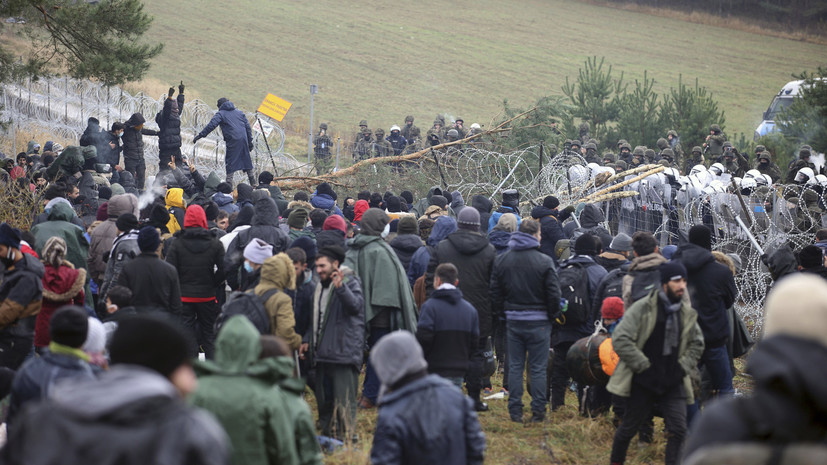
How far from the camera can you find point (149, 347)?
10.1 feet

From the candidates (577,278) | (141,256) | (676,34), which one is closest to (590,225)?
(577,278)

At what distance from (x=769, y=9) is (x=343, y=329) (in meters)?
59.1

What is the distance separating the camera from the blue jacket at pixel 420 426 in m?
4.05

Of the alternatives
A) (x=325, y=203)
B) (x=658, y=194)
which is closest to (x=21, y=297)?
(x=325, y=203)

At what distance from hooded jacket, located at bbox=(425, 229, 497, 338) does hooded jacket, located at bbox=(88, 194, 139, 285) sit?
2988 millimetres

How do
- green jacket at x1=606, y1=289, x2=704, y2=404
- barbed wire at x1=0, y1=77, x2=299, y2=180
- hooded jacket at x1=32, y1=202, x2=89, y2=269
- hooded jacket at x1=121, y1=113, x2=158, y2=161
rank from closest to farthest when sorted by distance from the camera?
green jacket at x1=606, y1=289, x2=704, y2=404
hooded jacket at x1=32, y1=202, x2=89, y2=269
hooded jacket at x1=121, y1=113, x2=158, y2=161
barbed wire at x1=0, y1=77, x2=299, y2=180

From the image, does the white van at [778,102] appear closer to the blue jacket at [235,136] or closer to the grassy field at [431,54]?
the grassy field at [431,54]

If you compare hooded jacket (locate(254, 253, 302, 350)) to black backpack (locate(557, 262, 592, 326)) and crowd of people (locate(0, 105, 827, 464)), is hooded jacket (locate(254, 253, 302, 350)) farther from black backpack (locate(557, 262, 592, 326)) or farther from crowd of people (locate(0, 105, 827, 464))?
black backpack (locate(557, 262, 592, 326))

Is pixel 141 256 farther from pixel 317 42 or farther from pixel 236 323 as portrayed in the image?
pixel 317 42

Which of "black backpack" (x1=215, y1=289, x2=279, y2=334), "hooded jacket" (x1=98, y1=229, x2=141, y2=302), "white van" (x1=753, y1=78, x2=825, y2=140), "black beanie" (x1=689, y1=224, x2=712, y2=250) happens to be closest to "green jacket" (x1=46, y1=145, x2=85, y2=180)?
"hooded jacket" (x1=98, y1=229, x2=141, y2=302)

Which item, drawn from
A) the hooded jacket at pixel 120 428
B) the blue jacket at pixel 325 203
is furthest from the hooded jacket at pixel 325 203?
the hooded jacket at pixel 120 428

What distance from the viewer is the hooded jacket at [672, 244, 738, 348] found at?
273 inches

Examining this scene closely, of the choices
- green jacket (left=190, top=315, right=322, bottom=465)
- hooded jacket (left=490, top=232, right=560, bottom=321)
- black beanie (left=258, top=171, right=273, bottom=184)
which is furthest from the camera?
black beanie (left=258, top=171, right=273, bottom=184)

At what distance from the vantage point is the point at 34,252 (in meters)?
7.51
